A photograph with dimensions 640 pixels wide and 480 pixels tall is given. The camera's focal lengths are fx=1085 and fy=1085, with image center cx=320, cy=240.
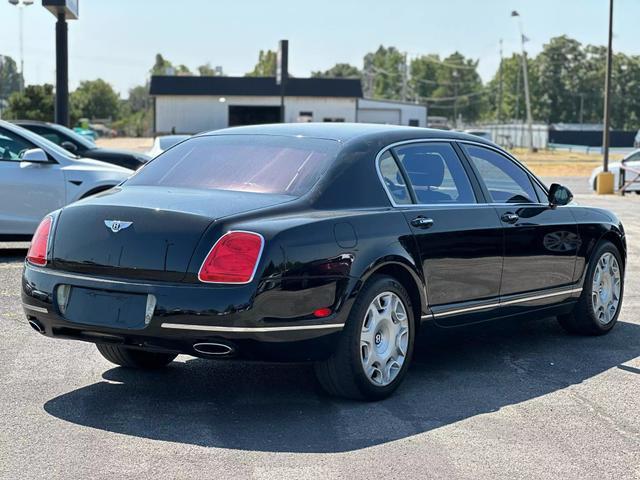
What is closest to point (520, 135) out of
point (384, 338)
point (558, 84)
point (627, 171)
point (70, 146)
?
point (558, 84)

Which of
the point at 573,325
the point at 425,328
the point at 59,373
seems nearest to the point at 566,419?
the point at 425,328

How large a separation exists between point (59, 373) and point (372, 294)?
209 cm

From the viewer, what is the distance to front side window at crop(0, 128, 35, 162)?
12234 millimetres

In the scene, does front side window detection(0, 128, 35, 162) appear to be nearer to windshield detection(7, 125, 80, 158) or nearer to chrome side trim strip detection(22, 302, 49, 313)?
windshield detection(7, 125, 80, 158)

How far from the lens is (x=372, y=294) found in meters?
5.93

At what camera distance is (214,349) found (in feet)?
18.0

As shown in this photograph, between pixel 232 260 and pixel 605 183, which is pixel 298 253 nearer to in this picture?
pixel 232 260

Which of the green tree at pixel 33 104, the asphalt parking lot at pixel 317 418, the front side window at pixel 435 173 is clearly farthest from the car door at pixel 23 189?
the green tree at pixel 33 104

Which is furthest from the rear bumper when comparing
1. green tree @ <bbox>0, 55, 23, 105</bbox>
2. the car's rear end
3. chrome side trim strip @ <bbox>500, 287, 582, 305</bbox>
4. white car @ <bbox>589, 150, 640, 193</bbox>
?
green tree @ <bbox>0, 55, 23, 105</bbox>

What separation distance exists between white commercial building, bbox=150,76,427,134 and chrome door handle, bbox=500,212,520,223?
206ft

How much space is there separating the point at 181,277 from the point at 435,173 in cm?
208

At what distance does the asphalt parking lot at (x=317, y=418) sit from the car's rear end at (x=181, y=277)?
0.42 meters

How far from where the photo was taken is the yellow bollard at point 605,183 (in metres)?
30.8

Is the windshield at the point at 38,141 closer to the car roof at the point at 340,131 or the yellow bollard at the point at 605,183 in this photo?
the car roof at the point at 340,131
